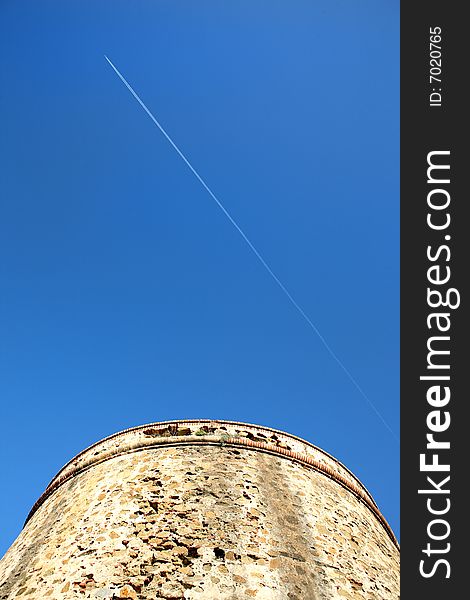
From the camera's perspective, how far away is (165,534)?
666cm

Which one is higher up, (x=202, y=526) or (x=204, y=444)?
(x=204, y=444)

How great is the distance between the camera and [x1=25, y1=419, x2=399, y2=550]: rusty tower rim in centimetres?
860

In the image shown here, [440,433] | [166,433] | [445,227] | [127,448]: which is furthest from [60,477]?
[445,227]

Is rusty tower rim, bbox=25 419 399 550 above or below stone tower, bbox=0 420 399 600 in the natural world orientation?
above

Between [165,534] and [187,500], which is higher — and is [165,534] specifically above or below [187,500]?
below

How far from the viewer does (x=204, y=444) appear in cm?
855

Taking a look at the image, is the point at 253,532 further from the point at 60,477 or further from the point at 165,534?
the point at 60,477

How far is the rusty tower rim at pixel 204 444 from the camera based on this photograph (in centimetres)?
860

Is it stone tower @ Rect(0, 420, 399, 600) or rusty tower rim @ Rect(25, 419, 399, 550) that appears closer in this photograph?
stone tower @ Rect(0, 420, 399, 600)

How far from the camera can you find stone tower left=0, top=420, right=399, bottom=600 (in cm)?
614

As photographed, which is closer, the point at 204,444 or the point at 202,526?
the point at 202,526

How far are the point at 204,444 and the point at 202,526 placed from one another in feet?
6.19

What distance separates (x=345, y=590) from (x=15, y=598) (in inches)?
171

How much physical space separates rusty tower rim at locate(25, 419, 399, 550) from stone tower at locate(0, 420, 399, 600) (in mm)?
25
